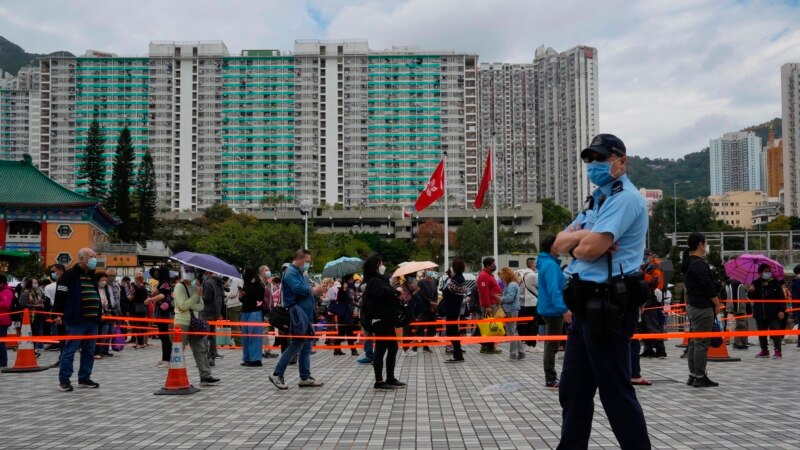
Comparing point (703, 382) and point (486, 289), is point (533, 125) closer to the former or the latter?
point (486, 289)

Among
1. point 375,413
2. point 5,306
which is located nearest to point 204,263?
point 375,413

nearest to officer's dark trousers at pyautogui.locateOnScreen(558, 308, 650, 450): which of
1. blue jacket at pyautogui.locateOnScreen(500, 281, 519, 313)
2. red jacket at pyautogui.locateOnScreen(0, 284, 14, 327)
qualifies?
blue jacket at pyautogui.locateOnScreen(500, 281, 519, 313)

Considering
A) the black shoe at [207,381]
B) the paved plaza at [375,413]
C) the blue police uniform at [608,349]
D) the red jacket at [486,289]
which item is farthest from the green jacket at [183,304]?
the blue police uniform at [608,349]

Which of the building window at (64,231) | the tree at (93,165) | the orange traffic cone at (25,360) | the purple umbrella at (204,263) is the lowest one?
the orange traffic cone at (25,360)

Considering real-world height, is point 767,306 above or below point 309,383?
above

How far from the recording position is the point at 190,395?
9469 millimetres

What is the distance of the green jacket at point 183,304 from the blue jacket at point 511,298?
22.5 feet

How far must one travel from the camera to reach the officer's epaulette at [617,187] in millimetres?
4359

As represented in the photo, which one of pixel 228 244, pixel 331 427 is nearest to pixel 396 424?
pixel 331 427

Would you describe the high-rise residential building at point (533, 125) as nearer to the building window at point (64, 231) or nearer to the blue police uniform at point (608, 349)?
the building window at point (64, 231)

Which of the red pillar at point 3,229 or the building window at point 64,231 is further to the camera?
the building window at point 64,231

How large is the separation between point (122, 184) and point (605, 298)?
263 feet

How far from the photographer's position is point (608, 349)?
13.9 ft

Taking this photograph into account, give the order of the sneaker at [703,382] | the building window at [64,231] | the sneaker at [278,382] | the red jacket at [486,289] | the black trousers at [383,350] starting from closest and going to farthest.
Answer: the sneaker at [703,382] < the sneaker at [278,382] < the black trousers at [383,350] < the red jacket at [486,289] < the building window at [64,231]
